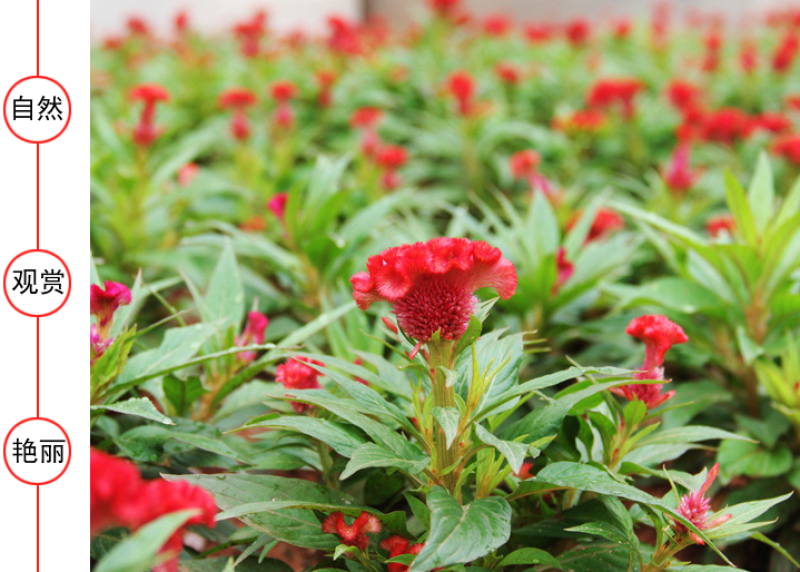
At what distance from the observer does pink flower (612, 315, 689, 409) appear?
112 cm

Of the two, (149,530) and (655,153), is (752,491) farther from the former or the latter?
(655,153)

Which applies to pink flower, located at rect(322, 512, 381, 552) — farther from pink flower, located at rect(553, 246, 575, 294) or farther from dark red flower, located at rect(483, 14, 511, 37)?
dark red flower, located at rect(483, 14, 511, 37)

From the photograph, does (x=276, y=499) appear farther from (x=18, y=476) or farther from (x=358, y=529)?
(x=18, y=476)

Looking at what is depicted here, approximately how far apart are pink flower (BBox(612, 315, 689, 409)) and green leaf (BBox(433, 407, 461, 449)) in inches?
13.8

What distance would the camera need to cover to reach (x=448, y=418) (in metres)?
0.96

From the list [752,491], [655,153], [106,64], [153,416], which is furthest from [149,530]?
[106,64]

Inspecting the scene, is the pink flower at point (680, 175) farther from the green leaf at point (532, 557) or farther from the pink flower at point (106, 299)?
the pink flower at point (106, 299)

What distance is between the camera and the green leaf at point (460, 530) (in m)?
0.84

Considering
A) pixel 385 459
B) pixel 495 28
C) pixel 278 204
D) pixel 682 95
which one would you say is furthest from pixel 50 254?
pixel 495 28

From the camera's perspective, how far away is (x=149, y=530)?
0.61m

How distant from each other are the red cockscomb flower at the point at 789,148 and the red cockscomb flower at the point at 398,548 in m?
2.36

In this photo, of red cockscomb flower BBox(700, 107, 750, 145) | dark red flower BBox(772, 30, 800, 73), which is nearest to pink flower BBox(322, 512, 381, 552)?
red cockscomb flower BBox(700, 107, 750, 145)

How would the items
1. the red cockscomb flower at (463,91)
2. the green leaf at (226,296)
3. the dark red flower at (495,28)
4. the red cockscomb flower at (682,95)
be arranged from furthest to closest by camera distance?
the dark red flower at (495,28) < the red cockscomb flower at (682,95) < the red cockscomb flower at (463,91) < the green leaf at (226,296)

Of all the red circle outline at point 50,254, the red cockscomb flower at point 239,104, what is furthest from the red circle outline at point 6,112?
the red cockscomb flower at point 239,104
